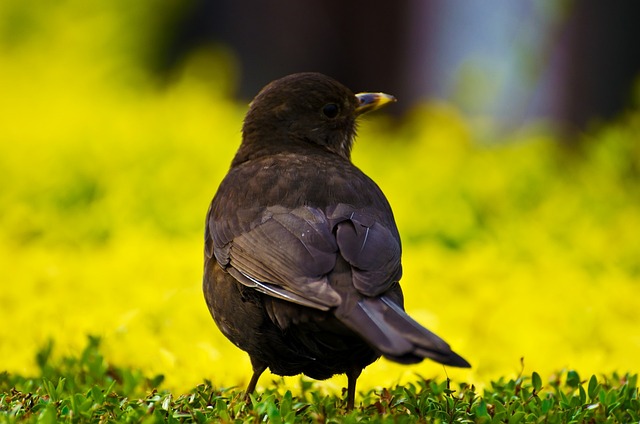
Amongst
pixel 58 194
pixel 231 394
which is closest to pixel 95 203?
pixel 58 194

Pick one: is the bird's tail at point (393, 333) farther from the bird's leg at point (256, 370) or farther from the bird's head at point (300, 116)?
the bird's head at point (300, 116)

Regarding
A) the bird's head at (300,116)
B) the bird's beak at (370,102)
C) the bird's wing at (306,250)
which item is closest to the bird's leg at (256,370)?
the bird's wing at (306,250)

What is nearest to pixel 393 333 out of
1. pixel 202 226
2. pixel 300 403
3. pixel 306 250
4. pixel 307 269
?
pixel 307 269

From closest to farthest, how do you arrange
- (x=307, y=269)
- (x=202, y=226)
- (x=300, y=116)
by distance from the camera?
1. (x=307, y=269)
2. (x=300, y=116)
3. (x=202, y=226)

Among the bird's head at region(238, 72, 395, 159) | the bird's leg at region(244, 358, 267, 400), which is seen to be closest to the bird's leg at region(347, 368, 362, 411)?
the bird's leg at region(244, 358, 267, 400)

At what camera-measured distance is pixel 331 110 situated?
582 cm

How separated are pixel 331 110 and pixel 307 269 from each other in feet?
5.62

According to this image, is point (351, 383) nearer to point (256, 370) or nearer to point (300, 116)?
point (256, 370)

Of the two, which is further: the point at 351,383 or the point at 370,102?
the point at 370,102

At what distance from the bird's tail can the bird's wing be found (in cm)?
8

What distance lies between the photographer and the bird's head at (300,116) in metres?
5.70

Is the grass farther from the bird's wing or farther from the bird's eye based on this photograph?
the bird's eye

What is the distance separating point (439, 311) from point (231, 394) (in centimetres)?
228

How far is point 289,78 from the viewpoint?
19.0 feet
